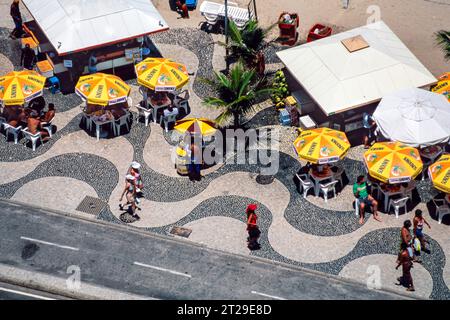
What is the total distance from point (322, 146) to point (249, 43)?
7.22 meters

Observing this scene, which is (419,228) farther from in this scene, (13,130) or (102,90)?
(13,130)

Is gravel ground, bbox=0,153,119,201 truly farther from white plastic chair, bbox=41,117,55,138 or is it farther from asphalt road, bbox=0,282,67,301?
asphalt road, bbox=0,282,67,301

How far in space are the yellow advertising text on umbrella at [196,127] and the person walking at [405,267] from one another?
8.40m

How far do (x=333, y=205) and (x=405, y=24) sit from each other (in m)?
12.4

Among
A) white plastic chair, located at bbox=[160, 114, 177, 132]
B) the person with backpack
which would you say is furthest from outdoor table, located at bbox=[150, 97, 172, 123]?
the person with backpack

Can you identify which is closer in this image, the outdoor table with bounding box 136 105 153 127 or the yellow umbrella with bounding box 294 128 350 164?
the yellow umbrella with bounding box 294 128 350 164

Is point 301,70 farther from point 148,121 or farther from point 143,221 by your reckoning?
point 143,221

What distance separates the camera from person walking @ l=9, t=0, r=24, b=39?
35.9m

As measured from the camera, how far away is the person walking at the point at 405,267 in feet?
81.0

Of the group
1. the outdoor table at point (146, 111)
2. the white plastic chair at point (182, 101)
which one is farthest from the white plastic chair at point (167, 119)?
the white plastic chair at point (182, 101)

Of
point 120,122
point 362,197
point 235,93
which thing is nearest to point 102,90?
point 120,122

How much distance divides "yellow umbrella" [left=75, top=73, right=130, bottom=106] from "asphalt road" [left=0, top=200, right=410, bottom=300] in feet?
16.7

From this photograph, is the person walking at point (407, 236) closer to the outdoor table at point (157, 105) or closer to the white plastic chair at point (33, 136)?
the outdoor table at point (157, 105)

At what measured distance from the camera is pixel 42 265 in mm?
26203
